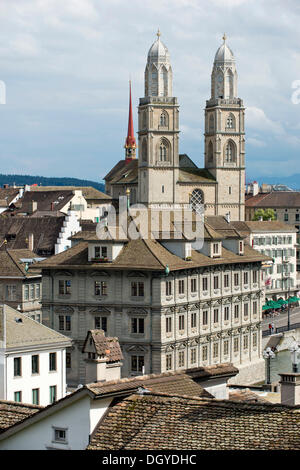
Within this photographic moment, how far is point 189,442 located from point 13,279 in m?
59.6

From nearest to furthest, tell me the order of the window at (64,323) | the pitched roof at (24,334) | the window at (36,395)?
the pitched roof at (24,334)
the window at (36,395)
the window at (64,323)

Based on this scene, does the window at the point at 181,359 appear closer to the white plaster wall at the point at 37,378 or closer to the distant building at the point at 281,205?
the white plaster wall at the point at 37,378

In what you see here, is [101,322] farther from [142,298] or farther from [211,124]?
[211,124]

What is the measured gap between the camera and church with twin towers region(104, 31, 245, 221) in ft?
495

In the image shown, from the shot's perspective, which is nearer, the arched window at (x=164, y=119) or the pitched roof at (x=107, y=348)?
the pitched roof at (x=107, y=348)

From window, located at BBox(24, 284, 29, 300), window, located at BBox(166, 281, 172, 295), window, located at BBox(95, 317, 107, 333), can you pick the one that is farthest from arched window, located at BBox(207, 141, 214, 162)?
window, located at BBox(95, 317, 107, 333)

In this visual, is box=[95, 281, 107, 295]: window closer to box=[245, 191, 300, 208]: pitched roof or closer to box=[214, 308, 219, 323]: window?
box=[214, 308, 219, 323]: window

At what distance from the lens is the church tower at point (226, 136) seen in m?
154

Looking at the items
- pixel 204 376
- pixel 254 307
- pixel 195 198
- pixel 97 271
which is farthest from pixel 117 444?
pixel 195 198

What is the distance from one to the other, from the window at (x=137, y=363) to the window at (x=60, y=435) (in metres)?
42.4

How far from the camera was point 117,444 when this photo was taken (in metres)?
21.8

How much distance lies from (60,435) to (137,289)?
42742 millimetres

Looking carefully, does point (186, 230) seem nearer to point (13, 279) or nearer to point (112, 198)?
point (13, 279)

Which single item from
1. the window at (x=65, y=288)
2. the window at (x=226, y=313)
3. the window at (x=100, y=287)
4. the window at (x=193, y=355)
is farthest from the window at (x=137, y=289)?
the window at (x=226, y=313)
